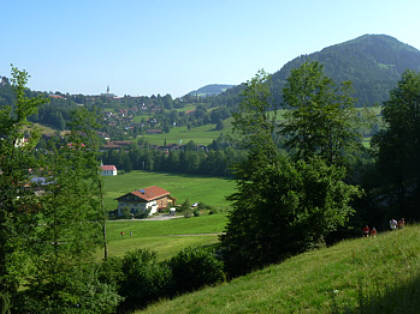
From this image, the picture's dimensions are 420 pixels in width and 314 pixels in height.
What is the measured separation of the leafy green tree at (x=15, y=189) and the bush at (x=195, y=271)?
942 centimetres

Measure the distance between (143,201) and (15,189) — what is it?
90.5 meters

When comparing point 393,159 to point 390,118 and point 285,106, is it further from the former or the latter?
point 285,106

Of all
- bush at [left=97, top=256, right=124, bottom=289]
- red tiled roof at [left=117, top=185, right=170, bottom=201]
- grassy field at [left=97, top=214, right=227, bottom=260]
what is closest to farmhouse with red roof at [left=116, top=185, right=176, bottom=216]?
red tiled roof at [left=117, top=185, right=170, bottom=201]

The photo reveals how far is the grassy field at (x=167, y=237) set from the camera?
43469 millimetres

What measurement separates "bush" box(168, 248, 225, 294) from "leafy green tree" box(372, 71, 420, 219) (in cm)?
2345

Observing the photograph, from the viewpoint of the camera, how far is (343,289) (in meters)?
10.8

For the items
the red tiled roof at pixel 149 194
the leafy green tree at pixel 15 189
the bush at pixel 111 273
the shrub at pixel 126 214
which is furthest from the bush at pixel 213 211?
the leafy green tree at pixel 15 189

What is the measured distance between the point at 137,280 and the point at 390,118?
105 ft

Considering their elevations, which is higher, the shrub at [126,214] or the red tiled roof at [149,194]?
the red tiled roof at [149,194]

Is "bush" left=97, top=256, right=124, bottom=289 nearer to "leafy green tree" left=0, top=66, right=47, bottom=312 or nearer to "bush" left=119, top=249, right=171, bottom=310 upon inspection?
"bush" left=119, top=249, right=171, bottom=310

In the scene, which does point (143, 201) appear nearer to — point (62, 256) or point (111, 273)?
point (111, 273)

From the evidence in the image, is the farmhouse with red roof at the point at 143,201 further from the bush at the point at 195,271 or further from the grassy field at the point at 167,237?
the bush at the point at 195,271

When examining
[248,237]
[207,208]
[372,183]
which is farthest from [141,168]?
[248,237]

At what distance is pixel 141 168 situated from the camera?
188000 mm
